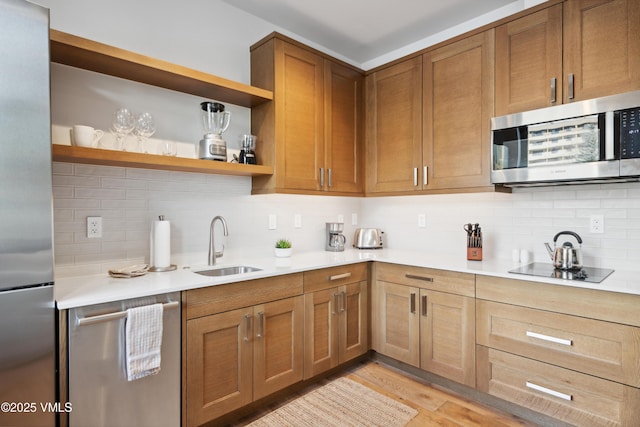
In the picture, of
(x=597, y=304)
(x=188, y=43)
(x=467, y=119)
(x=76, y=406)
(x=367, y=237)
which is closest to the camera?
(x=76, y=406)

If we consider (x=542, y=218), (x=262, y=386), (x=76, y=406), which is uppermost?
(x=542, y=218)

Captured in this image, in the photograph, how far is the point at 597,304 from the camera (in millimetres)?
1756

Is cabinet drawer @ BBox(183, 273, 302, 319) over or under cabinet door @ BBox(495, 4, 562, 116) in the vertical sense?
under

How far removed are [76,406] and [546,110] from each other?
290 cm

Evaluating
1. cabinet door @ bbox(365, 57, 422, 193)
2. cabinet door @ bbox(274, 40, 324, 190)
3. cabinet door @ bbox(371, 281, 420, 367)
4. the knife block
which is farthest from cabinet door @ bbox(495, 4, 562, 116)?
cabinet door @ bbox(371, 281, 420, 367)

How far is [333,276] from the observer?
2504 mm

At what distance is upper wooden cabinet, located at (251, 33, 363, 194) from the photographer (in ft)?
8.26

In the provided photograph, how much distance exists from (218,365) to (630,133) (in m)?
2.57

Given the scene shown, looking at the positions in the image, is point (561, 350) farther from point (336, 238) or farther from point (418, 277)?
point (336, 238)

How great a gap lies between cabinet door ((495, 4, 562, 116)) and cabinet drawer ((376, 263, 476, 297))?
3.84 ft

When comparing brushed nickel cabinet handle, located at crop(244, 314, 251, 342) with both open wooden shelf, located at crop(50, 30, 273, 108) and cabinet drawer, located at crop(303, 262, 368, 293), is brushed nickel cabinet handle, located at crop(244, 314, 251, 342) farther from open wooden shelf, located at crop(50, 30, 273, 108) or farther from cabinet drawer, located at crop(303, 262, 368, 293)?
open wooden shelf, located at crop(50, 30, 273, 108)

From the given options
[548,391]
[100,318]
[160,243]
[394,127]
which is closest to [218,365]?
[100,318]

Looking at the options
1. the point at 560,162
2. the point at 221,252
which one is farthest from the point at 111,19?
the point at 560,162

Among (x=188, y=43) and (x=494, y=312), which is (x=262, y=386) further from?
(x=188, y=43)
